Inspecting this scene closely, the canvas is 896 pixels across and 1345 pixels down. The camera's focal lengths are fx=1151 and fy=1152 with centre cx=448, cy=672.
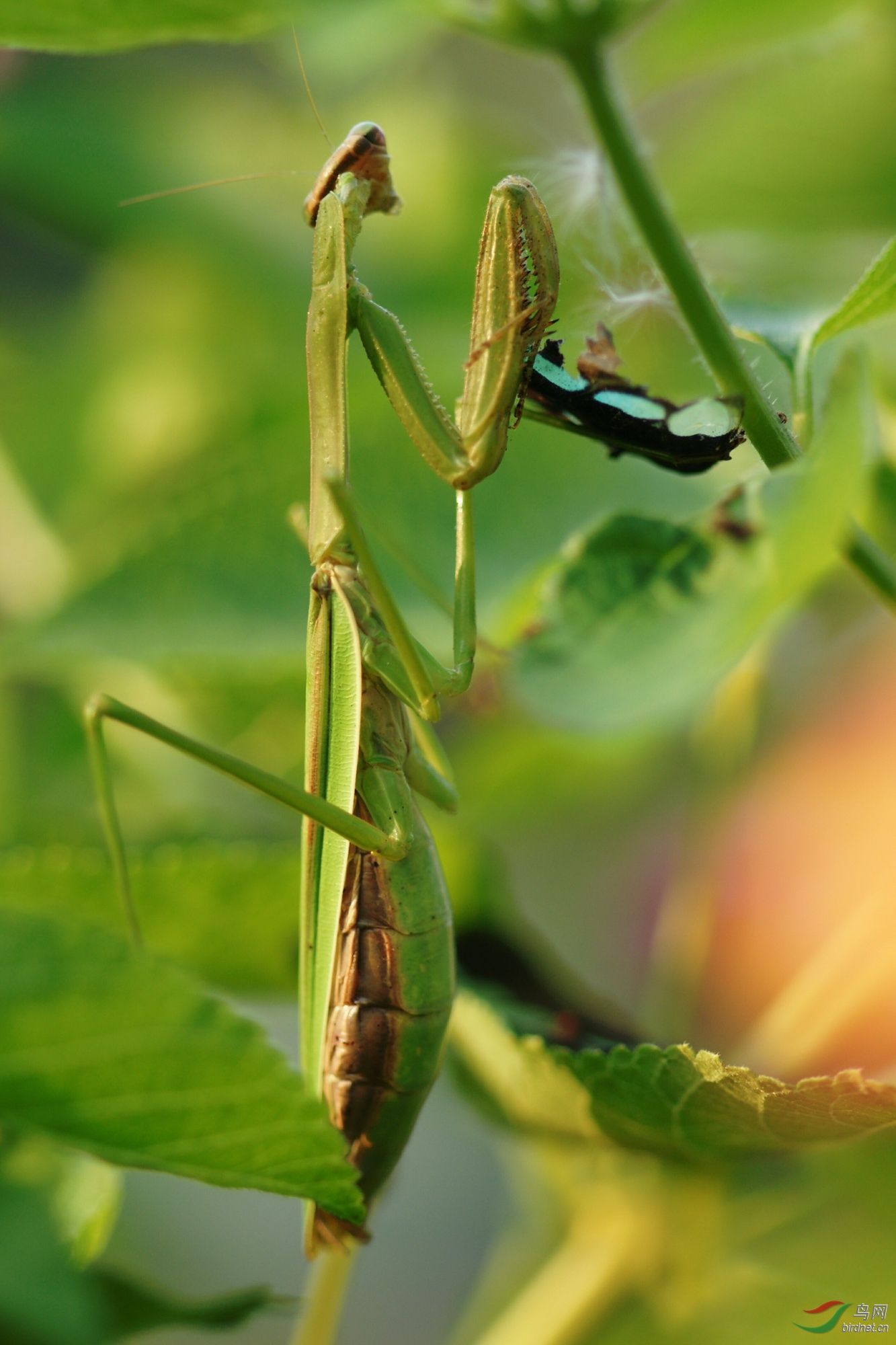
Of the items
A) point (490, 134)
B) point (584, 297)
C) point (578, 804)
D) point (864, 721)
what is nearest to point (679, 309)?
point (584, 297)

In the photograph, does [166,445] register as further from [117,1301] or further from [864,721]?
[117,1301]

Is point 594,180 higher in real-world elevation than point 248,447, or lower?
higher

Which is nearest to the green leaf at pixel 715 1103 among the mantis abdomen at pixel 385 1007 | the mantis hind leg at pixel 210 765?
the mantis abdomen at pixel 385 1007

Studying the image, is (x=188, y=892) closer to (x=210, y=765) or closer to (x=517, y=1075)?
(x=210, y=765)

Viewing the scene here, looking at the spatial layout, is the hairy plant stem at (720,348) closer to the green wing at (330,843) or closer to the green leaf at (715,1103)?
the green leaf at (715,1103)

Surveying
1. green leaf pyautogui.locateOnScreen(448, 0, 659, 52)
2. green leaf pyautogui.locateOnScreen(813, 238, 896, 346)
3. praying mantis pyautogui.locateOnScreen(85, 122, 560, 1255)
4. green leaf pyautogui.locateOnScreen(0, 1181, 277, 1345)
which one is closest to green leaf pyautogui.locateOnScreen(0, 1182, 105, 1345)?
green leaf pyautogui.locateOnScreen(0, 1181, 277, 1345)

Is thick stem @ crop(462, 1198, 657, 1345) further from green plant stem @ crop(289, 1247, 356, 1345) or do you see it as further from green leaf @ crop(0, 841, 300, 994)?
green leaf @ crop(0, 841, 300, 994)

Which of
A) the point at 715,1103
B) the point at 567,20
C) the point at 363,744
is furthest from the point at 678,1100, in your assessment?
the point at 567,20
